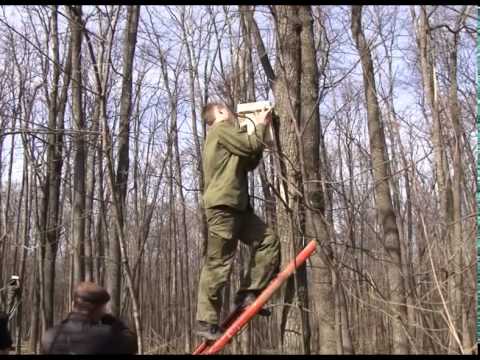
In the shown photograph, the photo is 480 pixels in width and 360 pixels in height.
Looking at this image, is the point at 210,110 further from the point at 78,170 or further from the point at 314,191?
the point at 78,170

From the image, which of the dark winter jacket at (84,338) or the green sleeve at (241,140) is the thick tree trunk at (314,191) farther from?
the dark winter jacket at (84,338)

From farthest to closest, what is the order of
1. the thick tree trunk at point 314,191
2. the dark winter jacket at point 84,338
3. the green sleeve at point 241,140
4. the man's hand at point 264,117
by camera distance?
1. the thick tree trunk at point 314,191
2. the man's hand at point 264,117
3. the green sleeve at point 241,140
4. the dark winter jacket at point 84,338

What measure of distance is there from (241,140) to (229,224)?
23.4 inches

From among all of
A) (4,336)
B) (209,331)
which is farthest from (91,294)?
(4,336)

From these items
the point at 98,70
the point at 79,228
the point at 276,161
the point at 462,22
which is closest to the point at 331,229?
the point at 276,161

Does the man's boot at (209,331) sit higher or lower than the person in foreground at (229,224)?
lower

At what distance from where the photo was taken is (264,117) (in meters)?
3.59

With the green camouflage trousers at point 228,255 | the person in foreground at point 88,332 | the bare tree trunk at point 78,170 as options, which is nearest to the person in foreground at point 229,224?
the green camouflage trousers at point 228,255

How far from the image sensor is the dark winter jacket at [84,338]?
298 cm

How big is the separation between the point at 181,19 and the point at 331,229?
1258 cm

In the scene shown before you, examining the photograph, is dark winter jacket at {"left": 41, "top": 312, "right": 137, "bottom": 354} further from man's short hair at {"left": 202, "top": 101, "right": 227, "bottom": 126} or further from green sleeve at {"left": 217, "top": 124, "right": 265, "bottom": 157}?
man's short hair at {"left": 202, "top": 101, "right": 227, "bottom": 126}

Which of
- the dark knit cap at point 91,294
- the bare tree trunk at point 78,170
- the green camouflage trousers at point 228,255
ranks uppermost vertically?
the bare tree trunk at point 78,170

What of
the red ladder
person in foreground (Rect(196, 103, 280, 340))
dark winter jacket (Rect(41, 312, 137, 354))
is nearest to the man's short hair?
person in foreground (Rect(196, 103, 280, 340))

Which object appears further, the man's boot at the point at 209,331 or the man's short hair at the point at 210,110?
the man's short hair at the point at 210,110
